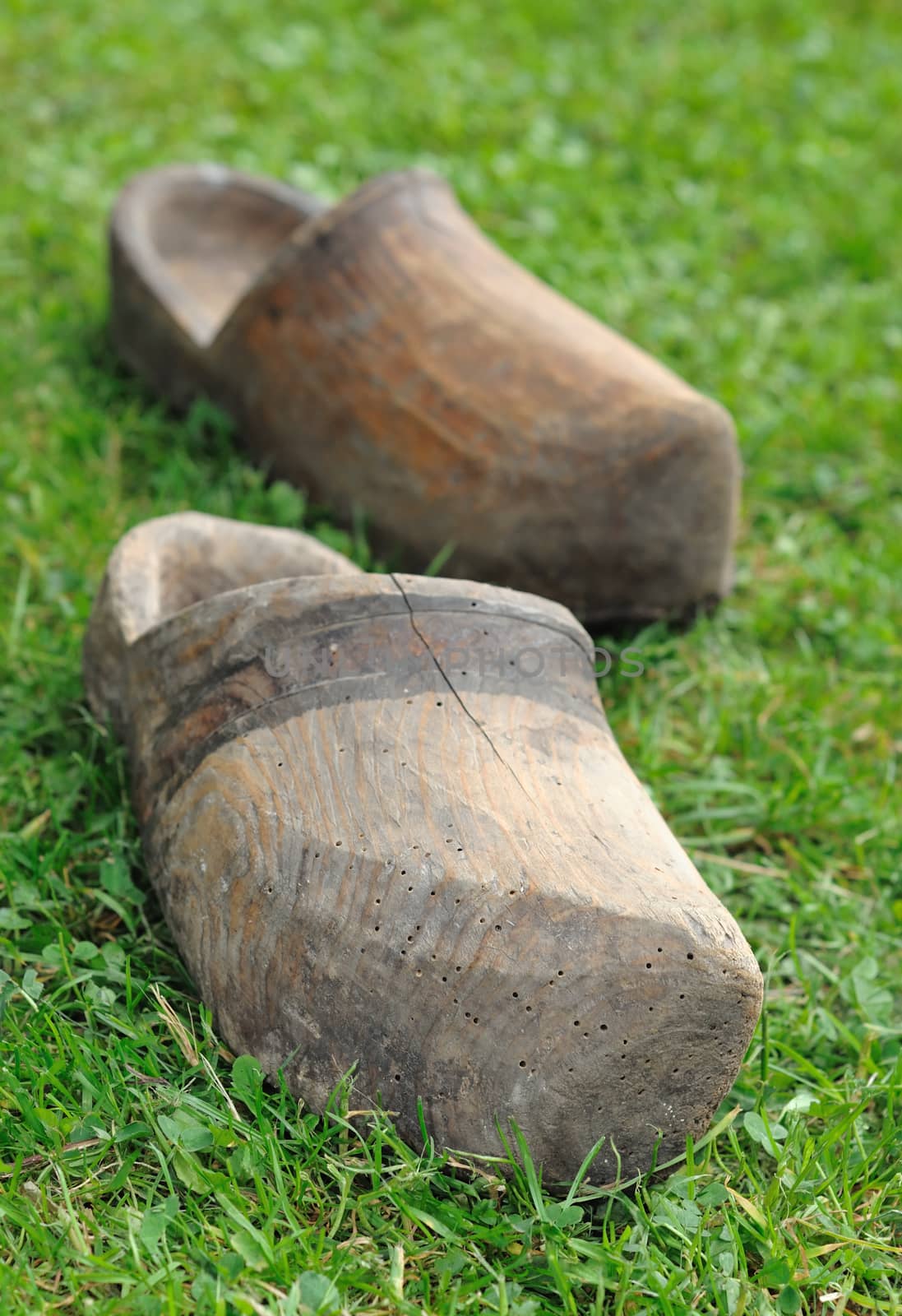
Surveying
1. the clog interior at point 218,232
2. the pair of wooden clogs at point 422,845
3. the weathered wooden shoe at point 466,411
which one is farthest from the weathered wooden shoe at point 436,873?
the clog interior at point 218,232

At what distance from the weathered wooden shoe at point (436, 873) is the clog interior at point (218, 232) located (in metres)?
1.55

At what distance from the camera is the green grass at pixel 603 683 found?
1308 millimetres

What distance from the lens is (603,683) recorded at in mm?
2143

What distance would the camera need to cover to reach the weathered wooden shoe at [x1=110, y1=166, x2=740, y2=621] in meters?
2.12

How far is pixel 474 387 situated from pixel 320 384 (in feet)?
0.97

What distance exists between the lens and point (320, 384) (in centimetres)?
233

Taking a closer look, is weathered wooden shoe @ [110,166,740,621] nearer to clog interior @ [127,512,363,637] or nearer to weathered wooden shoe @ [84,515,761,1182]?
clog interior @ [127,512,363,637]

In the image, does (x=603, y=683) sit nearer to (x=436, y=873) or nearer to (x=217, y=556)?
(x=217, y=556)

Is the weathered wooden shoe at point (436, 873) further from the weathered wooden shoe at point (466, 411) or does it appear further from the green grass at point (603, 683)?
the weathered wooden shoe at point (466, 411)

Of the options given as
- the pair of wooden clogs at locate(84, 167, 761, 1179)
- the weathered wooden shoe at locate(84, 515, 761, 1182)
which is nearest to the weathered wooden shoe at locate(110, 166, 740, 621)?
the pair of wooden clogs at locate(84, 167, 761, 1179)

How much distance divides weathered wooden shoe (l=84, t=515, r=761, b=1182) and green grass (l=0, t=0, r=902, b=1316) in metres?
0.07

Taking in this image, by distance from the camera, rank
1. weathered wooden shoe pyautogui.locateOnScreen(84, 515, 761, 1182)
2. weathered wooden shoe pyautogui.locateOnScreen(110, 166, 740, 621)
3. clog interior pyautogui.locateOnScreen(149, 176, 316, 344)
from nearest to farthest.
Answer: weathered wooden shoe pyautogui.locateOnScreen(84, 515, 761, 1182) < weathered wooden shoe pyautogui.locateOnScreen(110, 166, 740, 621) < clog interior pyautogui.locateOnScreen(149, 176, 316, 344)

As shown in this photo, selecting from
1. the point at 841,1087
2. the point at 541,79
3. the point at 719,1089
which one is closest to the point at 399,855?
the point at 719,1089

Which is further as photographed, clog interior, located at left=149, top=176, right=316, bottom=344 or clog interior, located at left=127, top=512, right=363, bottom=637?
clog interior, located at left=149, top=176, right=316, bottom=344
